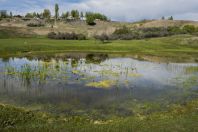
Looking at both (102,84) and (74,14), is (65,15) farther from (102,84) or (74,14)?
(102,84)

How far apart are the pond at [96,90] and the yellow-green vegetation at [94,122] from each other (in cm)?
154

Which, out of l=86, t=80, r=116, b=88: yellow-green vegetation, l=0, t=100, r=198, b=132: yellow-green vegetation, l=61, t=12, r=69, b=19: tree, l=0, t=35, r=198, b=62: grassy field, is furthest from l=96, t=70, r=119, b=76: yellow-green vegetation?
l=61, t=12, r=69, b=19: tree

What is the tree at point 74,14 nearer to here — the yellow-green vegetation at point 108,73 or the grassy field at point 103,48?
the grassy field at point 103,48

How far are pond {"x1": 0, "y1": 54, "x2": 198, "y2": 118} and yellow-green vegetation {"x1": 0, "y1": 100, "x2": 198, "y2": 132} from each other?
5.04ft

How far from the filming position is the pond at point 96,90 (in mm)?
21875

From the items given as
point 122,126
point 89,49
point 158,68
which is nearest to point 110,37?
point 89,49

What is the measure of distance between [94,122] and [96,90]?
30.7 feet

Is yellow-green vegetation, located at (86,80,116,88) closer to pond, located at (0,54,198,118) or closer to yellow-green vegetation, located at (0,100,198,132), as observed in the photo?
pond, located at (0,54,198,118)

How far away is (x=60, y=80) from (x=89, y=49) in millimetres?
36908

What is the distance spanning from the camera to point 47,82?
1186 inches

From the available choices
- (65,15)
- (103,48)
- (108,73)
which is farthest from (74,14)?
(108,73)

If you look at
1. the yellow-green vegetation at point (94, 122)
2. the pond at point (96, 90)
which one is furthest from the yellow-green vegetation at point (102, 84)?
the yellow-green vegetation at point (94, 122)

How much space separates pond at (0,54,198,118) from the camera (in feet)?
71.8

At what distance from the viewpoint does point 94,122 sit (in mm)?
18297
